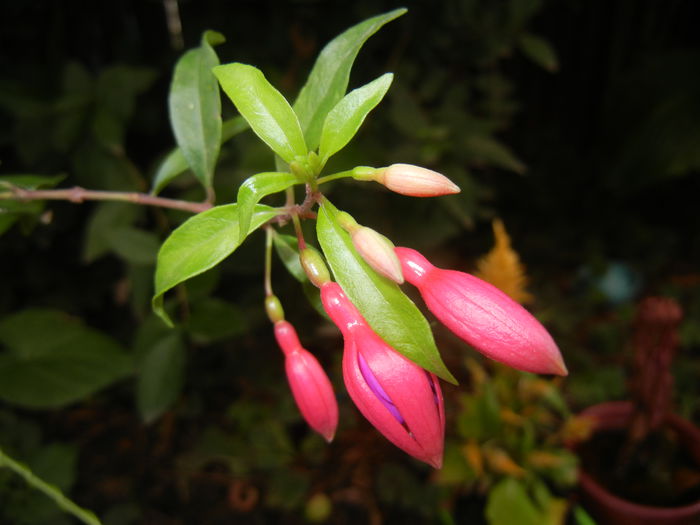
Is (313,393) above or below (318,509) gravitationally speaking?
above

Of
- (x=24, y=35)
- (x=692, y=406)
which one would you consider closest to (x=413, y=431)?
(x=24, y=35)

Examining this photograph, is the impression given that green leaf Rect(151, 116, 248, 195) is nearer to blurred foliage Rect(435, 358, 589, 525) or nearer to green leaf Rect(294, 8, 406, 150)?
green leaf Rect(294, 8, 406, 150)

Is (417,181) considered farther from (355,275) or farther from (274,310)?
(274,310)

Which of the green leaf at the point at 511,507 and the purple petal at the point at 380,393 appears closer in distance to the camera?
the purple petal at the point at 380,393

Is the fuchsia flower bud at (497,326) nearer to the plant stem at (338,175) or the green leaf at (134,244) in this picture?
the plant stem at (338,175)

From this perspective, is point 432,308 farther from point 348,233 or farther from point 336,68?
point 336,68

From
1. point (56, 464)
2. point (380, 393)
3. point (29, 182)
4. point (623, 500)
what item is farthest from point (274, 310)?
point (623, 500)

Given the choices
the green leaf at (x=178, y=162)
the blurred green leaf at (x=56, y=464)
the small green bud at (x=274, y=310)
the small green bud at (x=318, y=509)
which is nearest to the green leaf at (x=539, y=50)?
the green leaf at (x=178, y=162)
